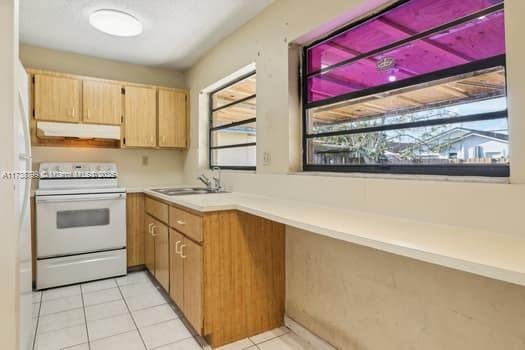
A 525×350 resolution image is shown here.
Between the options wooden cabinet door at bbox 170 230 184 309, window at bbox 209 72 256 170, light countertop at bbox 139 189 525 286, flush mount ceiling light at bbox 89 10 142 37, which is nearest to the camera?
light countertop at bbox 139 189 525 286

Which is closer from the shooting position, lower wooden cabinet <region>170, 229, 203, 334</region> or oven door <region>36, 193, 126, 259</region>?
lower wooden cabinet <region>170, 229, 203, 334</region>

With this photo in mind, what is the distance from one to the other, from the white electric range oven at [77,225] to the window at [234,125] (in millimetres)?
1152

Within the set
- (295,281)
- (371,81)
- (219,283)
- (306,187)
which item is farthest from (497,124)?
(219,283)

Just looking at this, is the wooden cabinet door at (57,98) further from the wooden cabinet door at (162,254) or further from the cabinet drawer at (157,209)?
the wooden cabinet door at (162,254)

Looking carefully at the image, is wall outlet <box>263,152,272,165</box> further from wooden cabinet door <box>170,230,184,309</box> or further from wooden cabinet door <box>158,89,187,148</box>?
wooden cabinet door <box>158,89,187,148</box>

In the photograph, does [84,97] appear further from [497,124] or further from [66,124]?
[497,124]

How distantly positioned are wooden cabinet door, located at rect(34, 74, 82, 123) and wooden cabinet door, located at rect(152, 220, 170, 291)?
4.86 feet

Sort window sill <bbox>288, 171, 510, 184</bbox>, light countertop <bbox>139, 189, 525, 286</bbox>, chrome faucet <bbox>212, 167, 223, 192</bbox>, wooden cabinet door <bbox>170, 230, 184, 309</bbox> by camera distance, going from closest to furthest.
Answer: light countertop <bbox>139, 189, 525, 286</bbox>, window sill <bbox>288, 171, 510, 184</bbox>, wooden cabinet door <bbox>170, 230, 184, 309</bbox>, chrome faucet <bbox>212, 167, 223, 192</bbox>

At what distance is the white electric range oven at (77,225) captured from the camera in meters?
2.81

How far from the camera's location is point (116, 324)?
2199mm

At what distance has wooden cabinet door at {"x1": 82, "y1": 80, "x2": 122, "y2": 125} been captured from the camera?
316 centimetres

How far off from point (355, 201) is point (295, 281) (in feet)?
2.61

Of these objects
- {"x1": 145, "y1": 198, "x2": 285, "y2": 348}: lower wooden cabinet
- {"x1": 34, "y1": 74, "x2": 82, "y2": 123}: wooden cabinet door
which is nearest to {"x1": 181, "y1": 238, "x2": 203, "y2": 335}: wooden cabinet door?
{"x1": 145, "y1": 198, "x2": 285, "y2": 348}: lower wooden cabinet

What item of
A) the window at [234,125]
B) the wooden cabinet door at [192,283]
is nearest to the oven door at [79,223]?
the window at [234,125]
